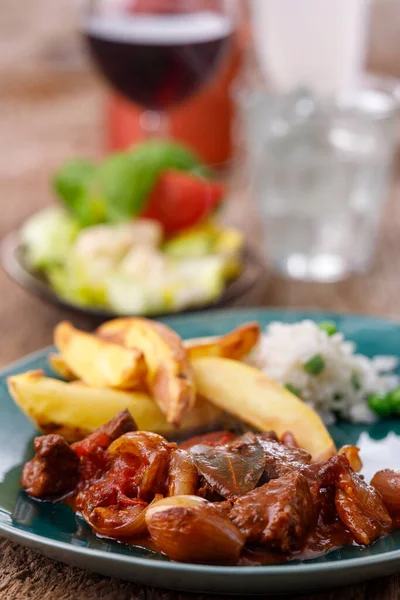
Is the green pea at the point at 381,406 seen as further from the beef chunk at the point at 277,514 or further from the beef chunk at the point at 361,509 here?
the beef chunk at the point at 277,514

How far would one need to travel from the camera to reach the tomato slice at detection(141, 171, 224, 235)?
3244mm

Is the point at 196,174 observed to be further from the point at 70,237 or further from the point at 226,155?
the point at 226,155

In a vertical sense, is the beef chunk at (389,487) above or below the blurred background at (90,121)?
above

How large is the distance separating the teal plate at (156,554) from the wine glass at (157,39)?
1.70 m

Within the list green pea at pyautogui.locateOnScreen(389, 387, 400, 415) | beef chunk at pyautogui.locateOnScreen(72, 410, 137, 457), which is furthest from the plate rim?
beef chunk at pyautogui.locateOnScreen(72, 410, 137, 457)

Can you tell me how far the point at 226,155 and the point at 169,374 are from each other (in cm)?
284

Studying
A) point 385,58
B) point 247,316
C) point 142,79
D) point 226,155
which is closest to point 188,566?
point 247,316

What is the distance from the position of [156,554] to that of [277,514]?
8.7 inches

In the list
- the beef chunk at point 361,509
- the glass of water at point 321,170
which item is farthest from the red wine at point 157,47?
the beef chunk at point 361,509

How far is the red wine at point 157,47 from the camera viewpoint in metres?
3.40

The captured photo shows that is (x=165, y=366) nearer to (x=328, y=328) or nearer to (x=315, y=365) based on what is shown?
(x=315, y=365)

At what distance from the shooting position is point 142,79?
3.51 meters

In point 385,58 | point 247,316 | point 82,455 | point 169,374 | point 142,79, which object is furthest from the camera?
point 385,58

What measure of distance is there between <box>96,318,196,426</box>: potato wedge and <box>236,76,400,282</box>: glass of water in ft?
4.30
